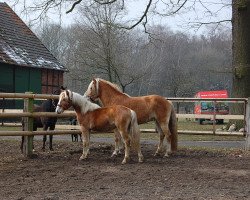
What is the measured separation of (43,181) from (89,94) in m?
3.46

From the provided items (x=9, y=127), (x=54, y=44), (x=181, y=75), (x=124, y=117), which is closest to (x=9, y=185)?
(x=124, y=117)

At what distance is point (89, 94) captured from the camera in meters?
10.6

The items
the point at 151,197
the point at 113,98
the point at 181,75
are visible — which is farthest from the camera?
the point at 181,75

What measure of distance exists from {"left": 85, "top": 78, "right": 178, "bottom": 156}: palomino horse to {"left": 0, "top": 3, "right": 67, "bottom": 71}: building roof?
1948 centimetres

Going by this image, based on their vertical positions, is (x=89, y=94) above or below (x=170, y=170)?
above

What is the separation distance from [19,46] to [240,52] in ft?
62.9

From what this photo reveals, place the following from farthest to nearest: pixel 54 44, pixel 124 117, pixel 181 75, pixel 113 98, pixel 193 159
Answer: pixel 54 44 → pixel 181 75 → pixel 113 98 → pixel 193 159 → pixel 124 117

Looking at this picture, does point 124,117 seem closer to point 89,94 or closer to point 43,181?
point 89,94

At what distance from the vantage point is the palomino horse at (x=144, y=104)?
10423 mm

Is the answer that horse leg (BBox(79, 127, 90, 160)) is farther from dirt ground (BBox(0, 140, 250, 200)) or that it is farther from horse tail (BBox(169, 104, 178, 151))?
horse tail (BBox(169, 104, 178, 151))

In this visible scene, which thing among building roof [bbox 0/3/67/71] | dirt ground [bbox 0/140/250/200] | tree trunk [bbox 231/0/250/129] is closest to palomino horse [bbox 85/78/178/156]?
dirt ground [bbox 0/140/250/200]

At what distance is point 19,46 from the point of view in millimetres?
32094

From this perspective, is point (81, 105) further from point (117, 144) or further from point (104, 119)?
point (117, 144)

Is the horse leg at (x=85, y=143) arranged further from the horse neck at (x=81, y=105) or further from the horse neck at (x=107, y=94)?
the horse neck at (x=107, y=94)
